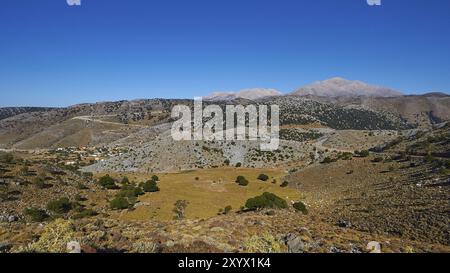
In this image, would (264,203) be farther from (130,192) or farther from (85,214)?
(130,192)

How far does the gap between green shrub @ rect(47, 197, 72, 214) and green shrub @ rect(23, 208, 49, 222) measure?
1.18m

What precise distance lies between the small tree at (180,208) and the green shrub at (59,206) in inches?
366

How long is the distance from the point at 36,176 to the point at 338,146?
283ft

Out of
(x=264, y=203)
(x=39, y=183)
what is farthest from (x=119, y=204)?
(x=264, y=203)

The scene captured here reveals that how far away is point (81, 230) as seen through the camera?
16.6 m

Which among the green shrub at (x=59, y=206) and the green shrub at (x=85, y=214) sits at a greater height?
the green shrub at (x=59, y=206)

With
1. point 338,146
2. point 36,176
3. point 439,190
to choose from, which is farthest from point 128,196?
point 338,146

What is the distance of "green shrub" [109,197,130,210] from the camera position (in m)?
35.3

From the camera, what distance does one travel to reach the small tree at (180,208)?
3465 centimetres

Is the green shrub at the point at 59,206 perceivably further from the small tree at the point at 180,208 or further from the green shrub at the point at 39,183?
the small tree at the point at 180,208

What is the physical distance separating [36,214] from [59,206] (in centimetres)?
320

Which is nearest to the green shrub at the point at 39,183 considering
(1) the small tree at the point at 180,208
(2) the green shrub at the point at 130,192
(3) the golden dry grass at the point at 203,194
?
(2) the green shrub at the point at 130,192

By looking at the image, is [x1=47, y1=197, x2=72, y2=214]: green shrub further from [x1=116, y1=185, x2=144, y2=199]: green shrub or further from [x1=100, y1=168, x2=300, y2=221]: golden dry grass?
[x1=116, y1=185, x2=144, y2=199]: green shrub

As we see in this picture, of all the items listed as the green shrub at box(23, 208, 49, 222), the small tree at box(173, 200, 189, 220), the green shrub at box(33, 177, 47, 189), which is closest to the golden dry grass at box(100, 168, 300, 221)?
the small tree at box(173, 200, 189, 220)
